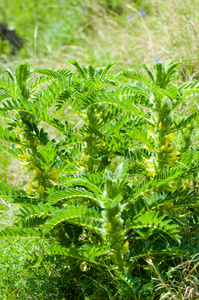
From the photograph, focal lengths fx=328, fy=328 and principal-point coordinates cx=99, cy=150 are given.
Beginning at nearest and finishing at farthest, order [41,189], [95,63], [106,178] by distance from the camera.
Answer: [106,178]
[41,189]
[95,63]

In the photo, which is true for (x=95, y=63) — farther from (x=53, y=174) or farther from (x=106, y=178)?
(x=106, y=178)

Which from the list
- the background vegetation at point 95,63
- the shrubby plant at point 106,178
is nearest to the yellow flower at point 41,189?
the shrubby plant at point 106,178

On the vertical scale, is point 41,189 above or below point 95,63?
below

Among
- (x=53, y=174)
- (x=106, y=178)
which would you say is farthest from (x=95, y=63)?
(x=106, y=178)

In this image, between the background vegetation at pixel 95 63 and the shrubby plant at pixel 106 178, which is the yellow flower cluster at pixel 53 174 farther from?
the background vegetation at pixel 95 63

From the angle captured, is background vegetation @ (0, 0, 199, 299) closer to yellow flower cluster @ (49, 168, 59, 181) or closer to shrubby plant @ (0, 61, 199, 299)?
Answer: shrubby plant @ (0, 61, 199, 299)

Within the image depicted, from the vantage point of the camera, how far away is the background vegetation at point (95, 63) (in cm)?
123

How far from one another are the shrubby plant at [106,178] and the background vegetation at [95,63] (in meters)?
0.02

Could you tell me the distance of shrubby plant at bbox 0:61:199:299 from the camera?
1.07 metres

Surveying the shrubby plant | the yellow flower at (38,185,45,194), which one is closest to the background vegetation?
the shrubby plant

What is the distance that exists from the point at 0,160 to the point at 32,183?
1.66 meters

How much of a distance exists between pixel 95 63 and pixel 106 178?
10.1 ft

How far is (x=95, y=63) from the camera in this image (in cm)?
389

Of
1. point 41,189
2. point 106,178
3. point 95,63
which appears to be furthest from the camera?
point 95,63
